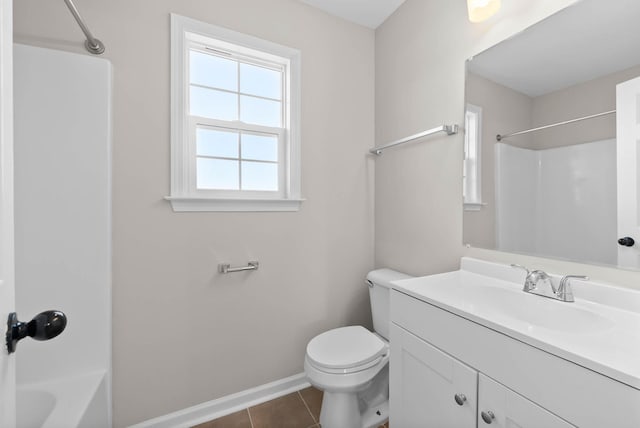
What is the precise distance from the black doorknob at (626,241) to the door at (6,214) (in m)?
1.59

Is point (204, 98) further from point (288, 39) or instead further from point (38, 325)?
point (38, 325)

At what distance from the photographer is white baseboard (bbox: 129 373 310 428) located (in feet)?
4.43

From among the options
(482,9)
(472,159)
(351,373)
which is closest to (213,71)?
(482,9)

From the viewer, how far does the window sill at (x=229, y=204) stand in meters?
1.36

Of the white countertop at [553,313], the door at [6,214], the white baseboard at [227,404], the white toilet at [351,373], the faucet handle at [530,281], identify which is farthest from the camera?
the white baseboard at [227,404]

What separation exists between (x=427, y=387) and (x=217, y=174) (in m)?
1.42

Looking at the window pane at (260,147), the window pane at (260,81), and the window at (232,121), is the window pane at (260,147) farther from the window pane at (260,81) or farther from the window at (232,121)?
the window pane at (260,81)

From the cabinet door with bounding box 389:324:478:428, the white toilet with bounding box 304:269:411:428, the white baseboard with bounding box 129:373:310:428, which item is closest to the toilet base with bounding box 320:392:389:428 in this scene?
the white toilet with bounding box 304:269:411:428

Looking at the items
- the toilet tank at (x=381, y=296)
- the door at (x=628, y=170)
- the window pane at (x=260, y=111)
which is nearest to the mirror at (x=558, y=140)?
the door at (x=628, y=170)

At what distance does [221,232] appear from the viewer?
146 cm

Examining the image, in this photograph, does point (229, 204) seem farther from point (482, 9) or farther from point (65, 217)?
point (482, 9)

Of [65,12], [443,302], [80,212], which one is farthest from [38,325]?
[65,12]

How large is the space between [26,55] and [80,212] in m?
0.68

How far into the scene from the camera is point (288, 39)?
1606mm
